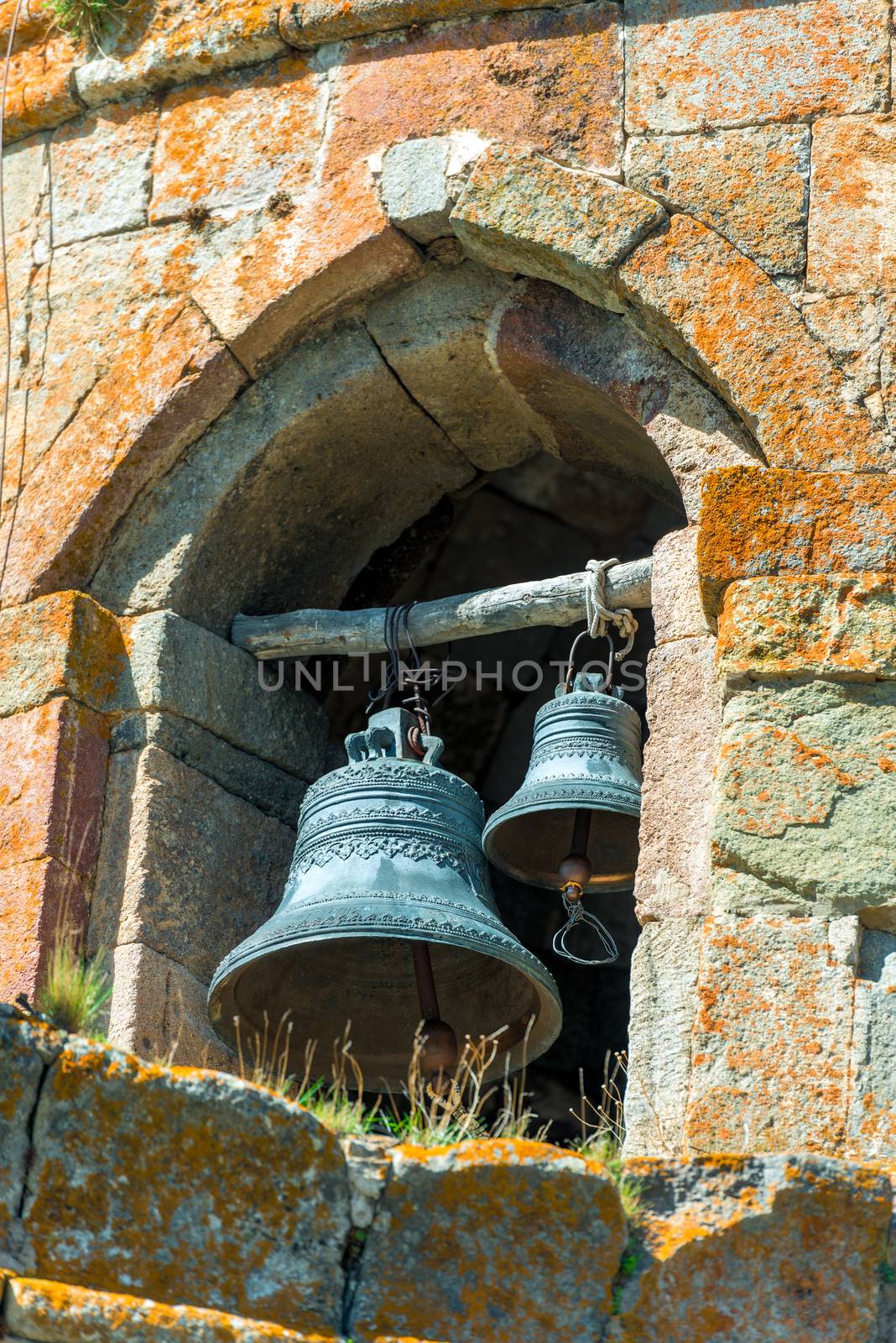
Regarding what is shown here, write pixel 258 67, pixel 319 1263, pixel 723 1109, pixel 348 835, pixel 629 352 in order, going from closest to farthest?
pixel 319 1263 < pixel 723 1109 < pixel 348 835 < pixel 629 352 < pixel 258 67

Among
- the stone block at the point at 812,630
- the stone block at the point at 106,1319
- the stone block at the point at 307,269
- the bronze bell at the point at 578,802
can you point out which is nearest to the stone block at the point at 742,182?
the stone block at the point at 307,269

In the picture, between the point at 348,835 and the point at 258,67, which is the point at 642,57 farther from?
the point at 348,835

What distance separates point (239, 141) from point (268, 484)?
83 centimetres

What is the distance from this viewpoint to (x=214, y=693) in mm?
5953

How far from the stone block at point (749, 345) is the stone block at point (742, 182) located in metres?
0.05

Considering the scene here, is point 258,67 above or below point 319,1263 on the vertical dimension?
above

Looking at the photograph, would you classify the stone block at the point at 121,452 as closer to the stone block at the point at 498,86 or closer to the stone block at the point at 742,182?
the stone block at the point at 498,86

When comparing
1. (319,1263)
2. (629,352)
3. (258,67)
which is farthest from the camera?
(258,67)

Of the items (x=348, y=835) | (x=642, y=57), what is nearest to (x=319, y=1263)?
(x=348, y=835)

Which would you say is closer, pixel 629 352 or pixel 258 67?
pixel 629 352

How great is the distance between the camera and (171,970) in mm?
5598

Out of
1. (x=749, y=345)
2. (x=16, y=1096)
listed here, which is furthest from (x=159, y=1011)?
(x=749, y=345)

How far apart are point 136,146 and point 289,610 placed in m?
1.19

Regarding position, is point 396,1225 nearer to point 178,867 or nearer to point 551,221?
point 178,867
